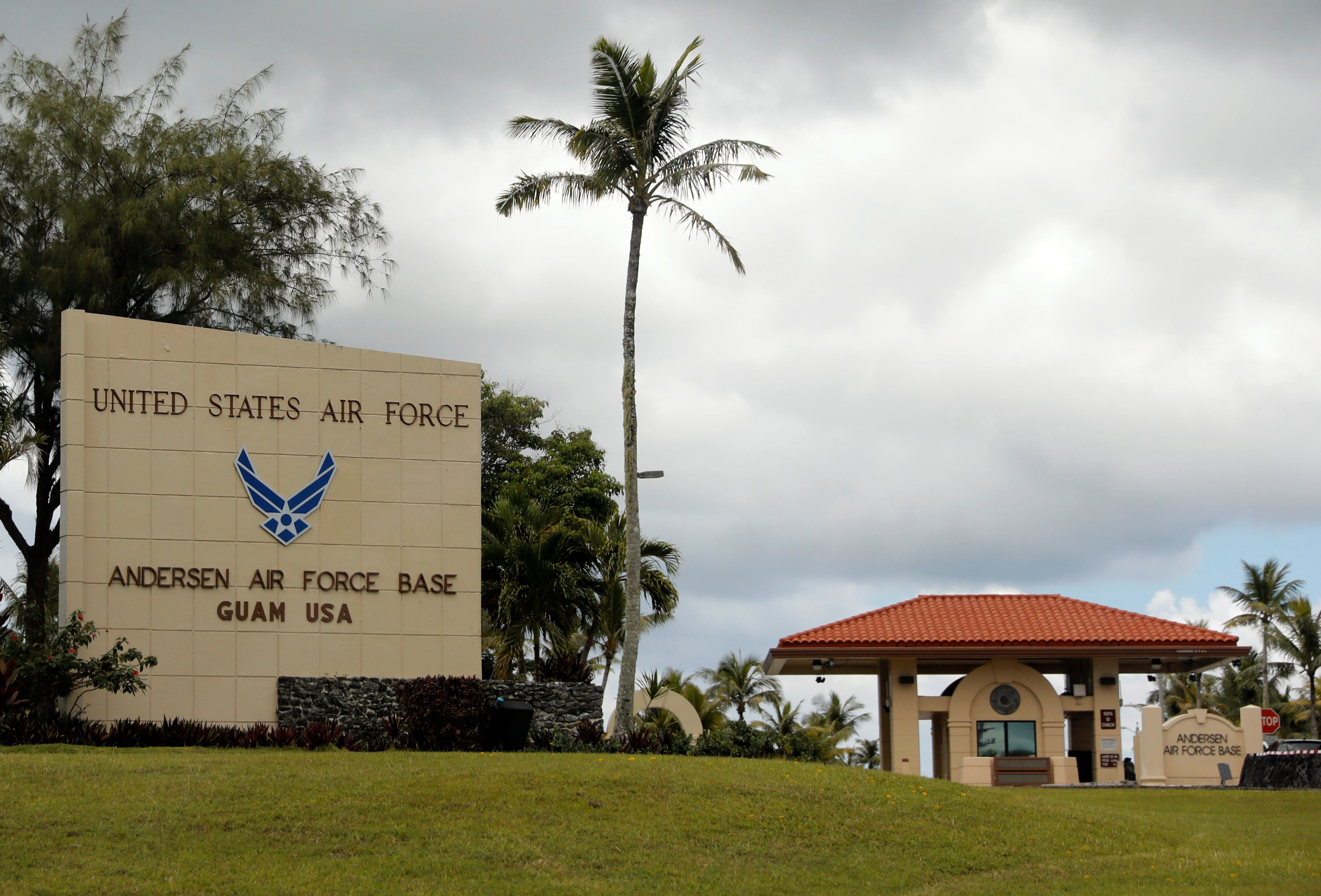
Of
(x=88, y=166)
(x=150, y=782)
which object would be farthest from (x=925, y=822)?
(x=88, y=166)

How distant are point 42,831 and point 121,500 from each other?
31.3 feet

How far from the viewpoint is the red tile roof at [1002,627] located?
3033cm

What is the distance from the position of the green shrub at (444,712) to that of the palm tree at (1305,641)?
41.4m

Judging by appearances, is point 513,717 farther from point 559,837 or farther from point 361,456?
point 559,837

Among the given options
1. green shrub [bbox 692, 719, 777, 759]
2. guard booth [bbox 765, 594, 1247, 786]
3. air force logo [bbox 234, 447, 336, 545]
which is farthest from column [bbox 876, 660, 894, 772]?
air force logo [bbox 234, 447, 336, 545]

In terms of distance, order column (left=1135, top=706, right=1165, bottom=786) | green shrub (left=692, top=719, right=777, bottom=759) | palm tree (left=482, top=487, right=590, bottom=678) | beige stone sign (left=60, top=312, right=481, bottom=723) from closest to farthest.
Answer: beige stone sign (left=60, top=312, right=481, bottom=723) → green shrub (left=692, top=719, right=777, bottom=759) → column (left=1135, top=706, right=1165, bottom=786) → palm tree (left=482, top=487, right=590, bottom=678)

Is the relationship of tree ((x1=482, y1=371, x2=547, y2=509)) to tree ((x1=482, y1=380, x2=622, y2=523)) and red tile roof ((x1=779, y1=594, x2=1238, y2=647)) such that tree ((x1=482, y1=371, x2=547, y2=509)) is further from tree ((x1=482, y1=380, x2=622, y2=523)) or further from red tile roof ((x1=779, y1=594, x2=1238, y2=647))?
red tile roof ((x1=779, y1=594, x2=1238, y2=647))

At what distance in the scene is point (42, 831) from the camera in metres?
14.7

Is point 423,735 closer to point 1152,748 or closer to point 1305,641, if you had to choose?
point 1152,748

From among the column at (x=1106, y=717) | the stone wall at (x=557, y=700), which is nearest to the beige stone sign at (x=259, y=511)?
the stone wall at (x=557, y=700)

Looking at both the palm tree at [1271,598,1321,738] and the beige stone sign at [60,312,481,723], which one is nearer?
the beige stone sign at [60,312,481,723]

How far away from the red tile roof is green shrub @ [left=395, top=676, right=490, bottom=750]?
9289 mm

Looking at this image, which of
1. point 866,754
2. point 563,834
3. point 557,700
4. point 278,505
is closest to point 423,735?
point 557,700

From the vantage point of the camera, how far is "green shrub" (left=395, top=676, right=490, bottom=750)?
76.9 ft
